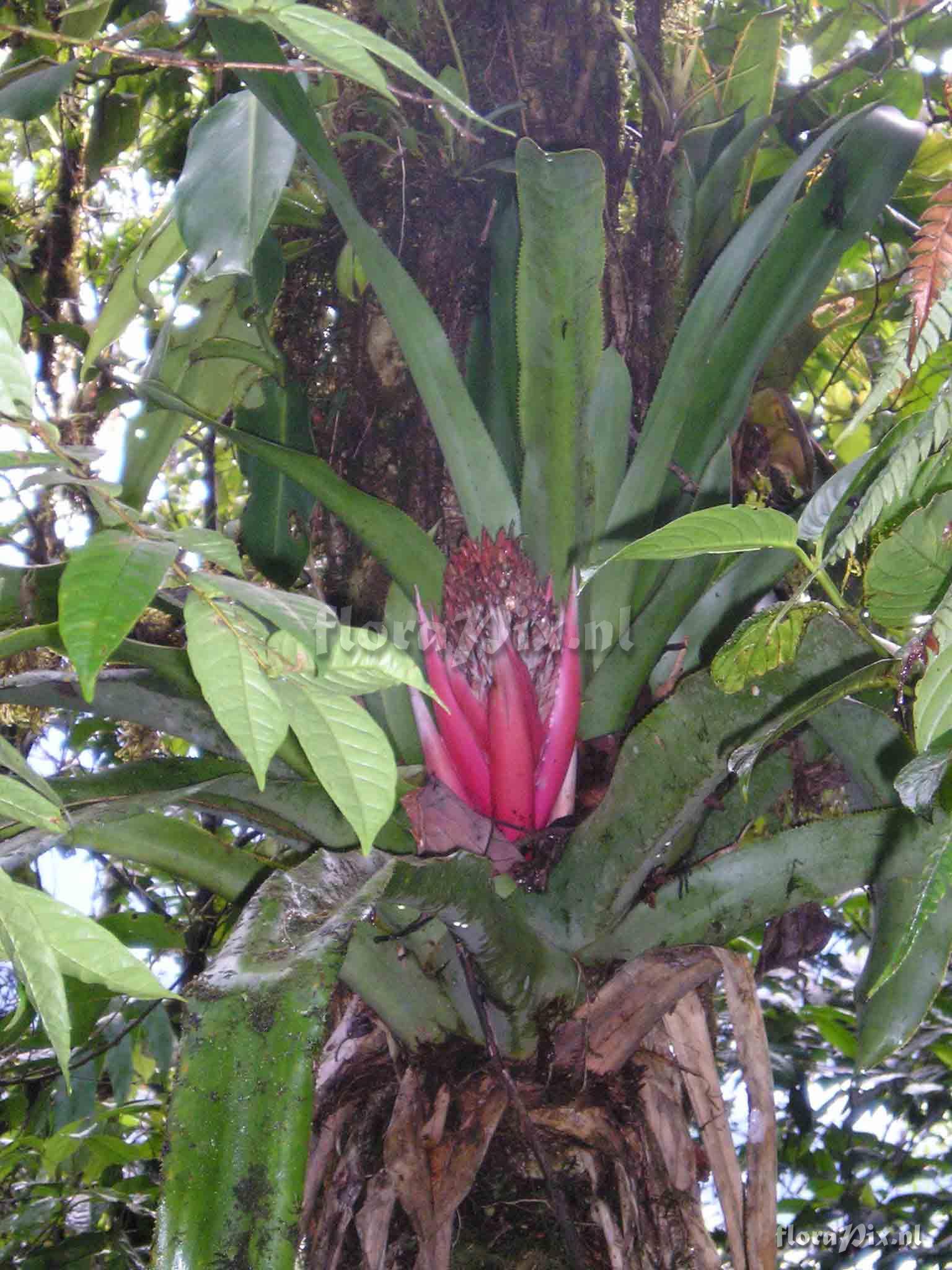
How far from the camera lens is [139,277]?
0.98 m

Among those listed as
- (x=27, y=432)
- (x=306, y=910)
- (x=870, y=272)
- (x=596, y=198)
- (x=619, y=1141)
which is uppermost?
(x=870, y=272)

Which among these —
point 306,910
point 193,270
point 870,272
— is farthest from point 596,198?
point 870,272

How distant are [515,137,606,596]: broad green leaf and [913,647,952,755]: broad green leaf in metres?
0.45

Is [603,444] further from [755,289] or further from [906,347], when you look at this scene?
[906,347]

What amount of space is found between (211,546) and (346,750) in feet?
0.34

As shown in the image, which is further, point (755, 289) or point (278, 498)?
point (278, 498)

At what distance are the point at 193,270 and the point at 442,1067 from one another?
2.06ft

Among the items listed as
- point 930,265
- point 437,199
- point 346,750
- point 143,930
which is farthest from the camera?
point 143,930

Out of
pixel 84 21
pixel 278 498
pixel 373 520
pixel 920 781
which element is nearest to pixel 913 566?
pixel 920 781

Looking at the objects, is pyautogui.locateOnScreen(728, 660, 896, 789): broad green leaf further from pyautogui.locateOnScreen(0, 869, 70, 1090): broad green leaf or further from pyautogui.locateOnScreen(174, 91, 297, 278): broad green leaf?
pyautogui.locateOnScreen(174, 91, 297, 278): broad green leaf

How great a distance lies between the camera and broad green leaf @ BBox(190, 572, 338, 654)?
38 cm

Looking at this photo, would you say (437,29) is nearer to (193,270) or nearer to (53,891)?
(193,270)

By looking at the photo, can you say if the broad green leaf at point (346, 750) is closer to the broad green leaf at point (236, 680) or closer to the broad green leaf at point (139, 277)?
the broad green leaf at point (236, 680)

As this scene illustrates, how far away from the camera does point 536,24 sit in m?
1.12
